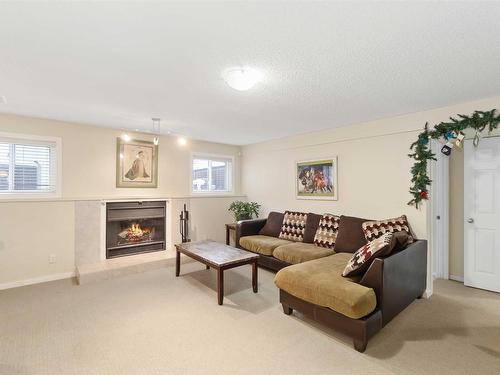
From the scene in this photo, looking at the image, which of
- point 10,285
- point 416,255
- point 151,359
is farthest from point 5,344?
point 416,255

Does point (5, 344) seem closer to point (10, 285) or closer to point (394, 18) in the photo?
point (10, 285)

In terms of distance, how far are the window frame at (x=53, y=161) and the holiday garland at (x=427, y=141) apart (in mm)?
5008

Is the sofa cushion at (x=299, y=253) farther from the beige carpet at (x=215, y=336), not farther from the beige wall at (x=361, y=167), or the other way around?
the beige wall at (x=361, y=167)

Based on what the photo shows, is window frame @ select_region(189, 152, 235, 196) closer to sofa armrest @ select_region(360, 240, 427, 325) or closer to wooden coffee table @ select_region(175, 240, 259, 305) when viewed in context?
wooden coffee table @ select_region(175, 240, 259, 305)

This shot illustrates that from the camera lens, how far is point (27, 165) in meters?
3.65

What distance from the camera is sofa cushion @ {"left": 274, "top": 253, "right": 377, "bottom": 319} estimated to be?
2098mm

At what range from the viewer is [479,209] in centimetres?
340

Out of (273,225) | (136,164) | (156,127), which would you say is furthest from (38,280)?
(273,225)

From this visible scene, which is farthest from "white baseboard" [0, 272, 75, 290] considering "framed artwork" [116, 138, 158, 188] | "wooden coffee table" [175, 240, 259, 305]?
"wooden coffee table" [175, 240, 259, 305]

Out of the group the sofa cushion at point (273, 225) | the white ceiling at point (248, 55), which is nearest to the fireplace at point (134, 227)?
the white ceiling at point (248, 55)

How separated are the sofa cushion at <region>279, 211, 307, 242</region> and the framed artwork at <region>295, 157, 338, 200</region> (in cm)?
42

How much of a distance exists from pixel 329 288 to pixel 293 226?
2205 mm

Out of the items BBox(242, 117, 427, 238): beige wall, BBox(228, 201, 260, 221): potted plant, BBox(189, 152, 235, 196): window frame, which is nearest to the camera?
BBox(242, 117, 427, 238): beige wall

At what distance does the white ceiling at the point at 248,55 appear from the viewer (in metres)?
1.45
